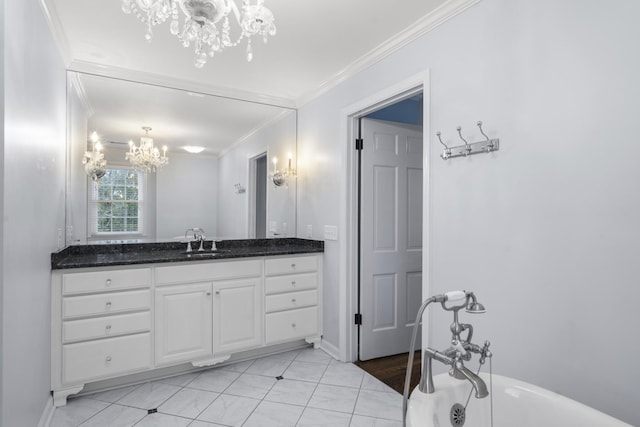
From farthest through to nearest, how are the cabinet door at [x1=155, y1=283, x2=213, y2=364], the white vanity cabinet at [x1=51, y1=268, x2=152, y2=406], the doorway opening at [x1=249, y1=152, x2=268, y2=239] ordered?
the doorway opening at [x1=249, y1=152, x2=268, y2=239]
the cabinet door at [x1=155, y1=283, x2=213, y2=364]
the white vanity cabinet at [x1=51, y1=268, x2=152, y2=406]

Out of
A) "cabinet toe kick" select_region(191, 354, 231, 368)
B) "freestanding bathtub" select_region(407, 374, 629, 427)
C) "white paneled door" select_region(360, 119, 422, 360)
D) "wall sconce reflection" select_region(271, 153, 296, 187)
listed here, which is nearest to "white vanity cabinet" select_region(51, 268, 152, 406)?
"cabinet toe kick" select_region(191, 354, 231, 368)

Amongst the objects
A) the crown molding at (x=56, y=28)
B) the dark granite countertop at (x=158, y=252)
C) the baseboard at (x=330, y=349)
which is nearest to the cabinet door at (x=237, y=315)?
the dark granite countertop at (x=158, y=252)

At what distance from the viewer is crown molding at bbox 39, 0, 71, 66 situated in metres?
1.91

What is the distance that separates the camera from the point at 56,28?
7.03 ft

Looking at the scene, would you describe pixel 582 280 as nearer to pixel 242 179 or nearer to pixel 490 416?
pixel 490 416

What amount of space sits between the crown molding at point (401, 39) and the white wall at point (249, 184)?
590 millimetres

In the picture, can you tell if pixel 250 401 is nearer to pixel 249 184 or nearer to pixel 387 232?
pixel 387 232

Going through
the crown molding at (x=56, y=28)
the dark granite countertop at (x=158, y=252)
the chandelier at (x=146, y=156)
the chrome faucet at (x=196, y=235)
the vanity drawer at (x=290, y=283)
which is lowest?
the vanity drawer at (x=290, y=283)

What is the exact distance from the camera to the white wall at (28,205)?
53.6 inches

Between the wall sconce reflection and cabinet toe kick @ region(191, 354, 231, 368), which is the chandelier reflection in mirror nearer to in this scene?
the wall sconce reflection

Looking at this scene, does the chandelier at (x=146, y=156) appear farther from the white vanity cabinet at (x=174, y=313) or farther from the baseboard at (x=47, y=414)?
the baseboard at (x=47, y=414)

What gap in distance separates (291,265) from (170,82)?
1.93 m

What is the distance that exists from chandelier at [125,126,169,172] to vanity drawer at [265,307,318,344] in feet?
5.39

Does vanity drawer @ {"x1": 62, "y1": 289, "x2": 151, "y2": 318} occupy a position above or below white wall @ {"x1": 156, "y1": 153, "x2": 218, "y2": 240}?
below
